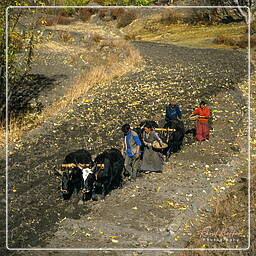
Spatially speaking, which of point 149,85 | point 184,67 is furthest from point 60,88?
point 184,67

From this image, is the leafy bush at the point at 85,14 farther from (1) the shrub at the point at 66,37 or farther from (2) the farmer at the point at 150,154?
(2) the farmer at the point at 150,154

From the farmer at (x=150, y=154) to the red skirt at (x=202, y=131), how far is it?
3.21 metres

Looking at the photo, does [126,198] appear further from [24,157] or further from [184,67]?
[184,67]

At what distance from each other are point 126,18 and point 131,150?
45.8 meters

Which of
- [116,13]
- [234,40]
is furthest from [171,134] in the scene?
[116,13]

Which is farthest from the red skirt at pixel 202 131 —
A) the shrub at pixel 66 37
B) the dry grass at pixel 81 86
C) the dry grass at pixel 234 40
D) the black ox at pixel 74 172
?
the shrub at pixel 66 37

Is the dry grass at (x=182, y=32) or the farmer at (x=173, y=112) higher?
the dry grass at (x=182, y=32)

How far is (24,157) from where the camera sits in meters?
16.3

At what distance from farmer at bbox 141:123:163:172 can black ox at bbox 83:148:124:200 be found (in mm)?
1094

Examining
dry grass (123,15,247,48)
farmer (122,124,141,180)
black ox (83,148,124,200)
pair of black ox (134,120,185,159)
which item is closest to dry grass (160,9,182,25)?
dry grass (123,15,247,48)

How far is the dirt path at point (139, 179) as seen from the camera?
35.2ft

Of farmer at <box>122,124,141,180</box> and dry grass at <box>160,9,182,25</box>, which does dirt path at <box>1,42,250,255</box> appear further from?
dry grass at <box>160,9,182,25</box>

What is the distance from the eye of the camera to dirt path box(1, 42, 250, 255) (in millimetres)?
10742

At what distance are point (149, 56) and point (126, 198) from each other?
2301 cm
